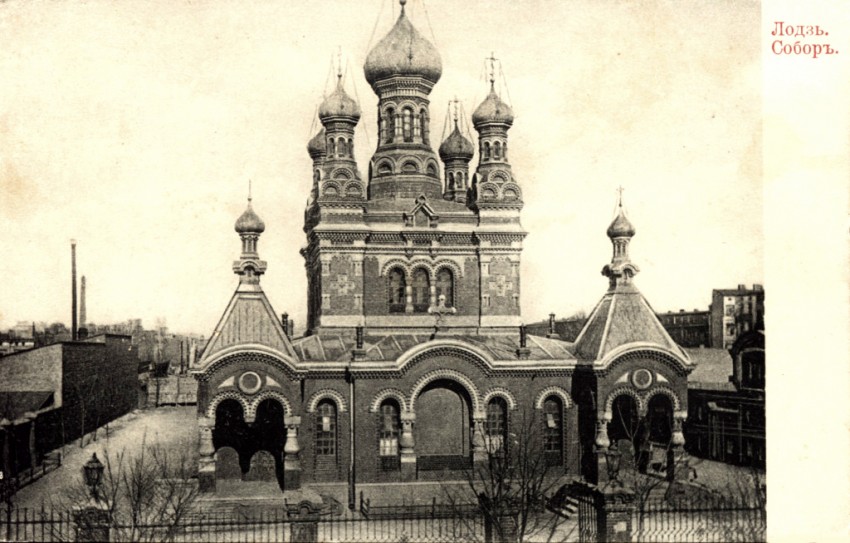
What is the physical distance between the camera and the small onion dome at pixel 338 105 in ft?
94.4

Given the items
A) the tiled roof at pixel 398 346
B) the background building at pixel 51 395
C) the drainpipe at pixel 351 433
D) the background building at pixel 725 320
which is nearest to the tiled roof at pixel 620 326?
the tiled roof at pixel 398 346

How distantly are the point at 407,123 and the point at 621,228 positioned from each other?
8.10 meters

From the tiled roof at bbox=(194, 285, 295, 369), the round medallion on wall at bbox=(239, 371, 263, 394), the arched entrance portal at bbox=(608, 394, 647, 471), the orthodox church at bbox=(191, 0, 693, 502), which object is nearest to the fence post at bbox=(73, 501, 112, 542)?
the orthodox church at bbox=(191, 0, 693, 502)

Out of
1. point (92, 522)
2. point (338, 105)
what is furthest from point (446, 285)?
point (92, 522)

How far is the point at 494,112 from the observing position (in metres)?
29.0

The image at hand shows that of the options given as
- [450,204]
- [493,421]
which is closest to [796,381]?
[493,421]

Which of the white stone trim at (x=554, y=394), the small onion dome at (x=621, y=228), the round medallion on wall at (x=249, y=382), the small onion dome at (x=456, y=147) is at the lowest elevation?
the white stone trim at (x=554, y=394)

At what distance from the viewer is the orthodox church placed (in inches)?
996

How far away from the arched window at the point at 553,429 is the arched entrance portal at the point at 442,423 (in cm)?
231

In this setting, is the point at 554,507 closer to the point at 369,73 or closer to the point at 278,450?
the point at 278,450

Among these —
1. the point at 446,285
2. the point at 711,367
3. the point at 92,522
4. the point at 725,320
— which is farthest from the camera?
the point at 725,320

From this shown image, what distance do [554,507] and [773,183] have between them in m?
10.1

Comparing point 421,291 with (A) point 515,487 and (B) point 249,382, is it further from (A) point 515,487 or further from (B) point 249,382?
(A) point 515,487

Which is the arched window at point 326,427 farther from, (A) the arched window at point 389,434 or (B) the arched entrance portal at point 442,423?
(B) the arched entrance portal at point 442,423
